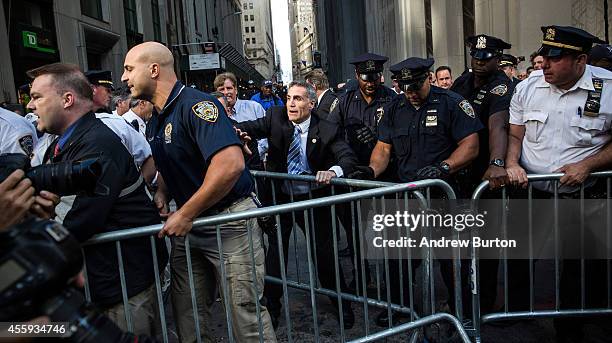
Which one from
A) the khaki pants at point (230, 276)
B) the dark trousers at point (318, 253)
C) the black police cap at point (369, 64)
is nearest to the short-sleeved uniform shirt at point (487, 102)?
the black police cap at point (369, 64)

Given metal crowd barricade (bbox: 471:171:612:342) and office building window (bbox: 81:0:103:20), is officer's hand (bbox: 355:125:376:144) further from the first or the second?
office building window (bbox: 81:0:103:20)

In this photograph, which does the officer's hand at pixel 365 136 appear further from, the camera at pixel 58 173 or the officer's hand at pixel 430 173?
the camera at pixel 58 173

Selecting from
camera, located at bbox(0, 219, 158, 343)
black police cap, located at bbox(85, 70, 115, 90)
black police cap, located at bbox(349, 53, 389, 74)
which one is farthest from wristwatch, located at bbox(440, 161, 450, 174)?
black police cap, located at bbox(85, 70, 115, 90)

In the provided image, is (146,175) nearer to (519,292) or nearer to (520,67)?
(519,292)

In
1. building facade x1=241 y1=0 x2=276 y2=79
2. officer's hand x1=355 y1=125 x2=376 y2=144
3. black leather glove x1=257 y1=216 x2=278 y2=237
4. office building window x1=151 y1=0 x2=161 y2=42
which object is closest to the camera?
black leather glove x1=257 y1=216 x2=278 y2=237

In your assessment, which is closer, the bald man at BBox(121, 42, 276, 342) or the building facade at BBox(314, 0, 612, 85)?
the bald man at BBox(121, 42, 276, 342)

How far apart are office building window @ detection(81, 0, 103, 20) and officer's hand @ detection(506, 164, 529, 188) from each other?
16223 millimetres

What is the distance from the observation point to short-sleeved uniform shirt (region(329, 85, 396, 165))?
529 cm

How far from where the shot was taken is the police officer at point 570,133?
138 inches

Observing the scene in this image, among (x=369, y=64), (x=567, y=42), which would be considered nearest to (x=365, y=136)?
(x=369, y=64)

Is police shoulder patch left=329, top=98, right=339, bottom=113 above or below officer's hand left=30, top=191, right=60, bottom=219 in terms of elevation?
above

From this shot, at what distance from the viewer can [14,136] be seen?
4.06 metres

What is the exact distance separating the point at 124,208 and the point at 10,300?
1.51 metres

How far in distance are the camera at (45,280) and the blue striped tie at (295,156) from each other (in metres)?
3.13
